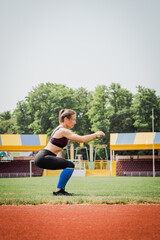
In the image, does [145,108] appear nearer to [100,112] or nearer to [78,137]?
[100,112]

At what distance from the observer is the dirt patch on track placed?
2.59m

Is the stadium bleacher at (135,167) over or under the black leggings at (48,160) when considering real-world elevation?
under

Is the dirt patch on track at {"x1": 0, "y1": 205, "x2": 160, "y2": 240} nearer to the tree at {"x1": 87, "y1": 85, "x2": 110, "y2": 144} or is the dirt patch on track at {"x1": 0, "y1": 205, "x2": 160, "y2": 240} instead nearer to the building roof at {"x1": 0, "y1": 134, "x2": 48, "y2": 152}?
the building roof at {"x1": 0, "y1": 134, "x2": 48, "y2": 152}

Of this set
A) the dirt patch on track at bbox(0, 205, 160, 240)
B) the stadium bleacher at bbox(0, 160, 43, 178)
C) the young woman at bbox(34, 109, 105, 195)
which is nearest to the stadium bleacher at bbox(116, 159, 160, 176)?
the stadium bleacher at bbox(0, 160, 43, 178)

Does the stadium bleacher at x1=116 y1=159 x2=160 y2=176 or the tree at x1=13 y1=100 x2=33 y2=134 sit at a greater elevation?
the tree at x1=13 y1=100 x2=33 y2=134

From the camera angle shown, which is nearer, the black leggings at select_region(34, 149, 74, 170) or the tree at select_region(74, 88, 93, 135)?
the black leggings at select_region(34, 149, 74, 170)

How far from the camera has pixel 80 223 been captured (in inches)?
120

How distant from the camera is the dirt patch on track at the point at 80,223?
2588mm

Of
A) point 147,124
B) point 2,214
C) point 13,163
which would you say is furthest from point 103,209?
point 147,124

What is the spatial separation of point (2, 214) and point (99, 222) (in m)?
1.35

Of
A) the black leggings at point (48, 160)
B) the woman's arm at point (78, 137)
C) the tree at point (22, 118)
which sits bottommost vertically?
the black leggings at point (48, 160)

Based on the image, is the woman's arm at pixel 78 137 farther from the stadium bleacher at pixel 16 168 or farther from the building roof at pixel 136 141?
the stadium bleacher at pixel 16 168

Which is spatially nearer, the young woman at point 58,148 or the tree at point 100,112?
the young woman at point 58,148

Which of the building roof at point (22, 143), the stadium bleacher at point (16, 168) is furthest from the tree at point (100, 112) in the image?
the building roof at point (22, 143)
